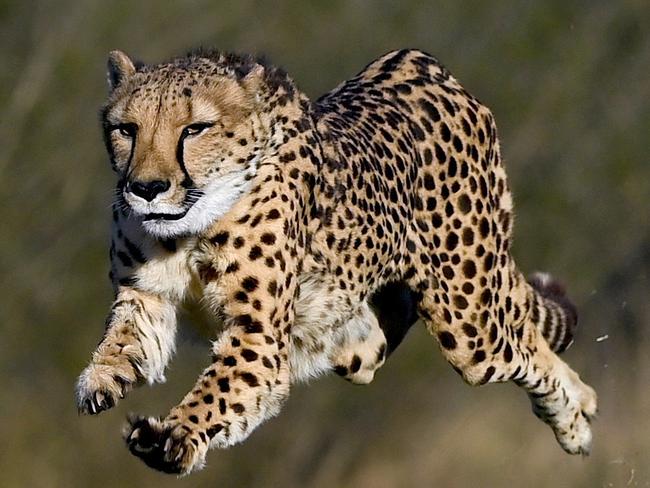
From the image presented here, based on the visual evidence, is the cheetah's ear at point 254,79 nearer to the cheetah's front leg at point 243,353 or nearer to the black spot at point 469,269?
the cheetah's front leg at point 243,353

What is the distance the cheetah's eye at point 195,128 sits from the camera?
553cm

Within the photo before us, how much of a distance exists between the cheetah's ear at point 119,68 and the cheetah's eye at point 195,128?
38 centimetres

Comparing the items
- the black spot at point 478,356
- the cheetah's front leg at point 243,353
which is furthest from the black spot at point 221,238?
the black spot at point 478,356

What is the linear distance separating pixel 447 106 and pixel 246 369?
5.06 feet

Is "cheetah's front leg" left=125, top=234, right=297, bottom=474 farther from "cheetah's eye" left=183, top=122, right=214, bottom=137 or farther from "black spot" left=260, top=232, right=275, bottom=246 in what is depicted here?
"cheetah's eye" left=183, top=122, right=214, bottom=137

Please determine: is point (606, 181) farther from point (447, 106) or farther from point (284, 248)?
point (284, 248)

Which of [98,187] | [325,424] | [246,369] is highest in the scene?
[246,369]

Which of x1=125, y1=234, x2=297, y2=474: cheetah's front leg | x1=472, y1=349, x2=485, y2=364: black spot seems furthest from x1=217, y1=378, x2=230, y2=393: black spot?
x1=472, y1=349, x2=485, y2=364: black spot

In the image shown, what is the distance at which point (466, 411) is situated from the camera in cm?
1408

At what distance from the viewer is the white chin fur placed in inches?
216

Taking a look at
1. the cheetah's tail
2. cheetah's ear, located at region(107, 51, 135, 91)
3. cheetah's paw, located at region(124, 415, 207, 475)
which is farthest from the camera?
the cheetah's tail

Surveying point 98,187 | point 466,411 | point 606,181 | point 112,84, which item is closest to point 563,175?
point 606,181

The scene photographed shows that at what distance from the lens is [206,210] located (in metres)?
5.55

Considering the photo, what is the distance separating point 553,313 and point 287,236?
1864mm
